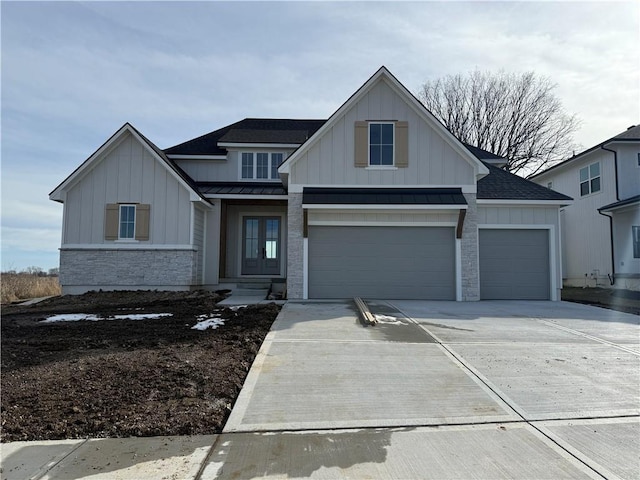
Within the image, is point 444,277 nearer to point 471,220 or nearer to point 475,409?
point 471,220

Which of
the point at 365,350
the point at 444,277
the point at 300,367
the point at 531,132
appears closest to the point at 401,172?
the point at 444,277

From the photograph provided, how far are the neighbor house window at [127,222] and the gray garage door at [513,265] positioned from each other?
37.5 feet

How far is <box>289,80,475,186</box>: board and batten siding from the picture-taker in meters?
13.2

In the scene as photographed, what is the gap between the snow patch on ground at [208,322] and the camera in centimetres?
838

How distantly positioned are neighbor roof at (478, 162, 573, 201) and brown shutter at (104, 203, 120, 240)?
1188cm

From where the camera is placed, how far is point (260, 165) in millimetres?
17469

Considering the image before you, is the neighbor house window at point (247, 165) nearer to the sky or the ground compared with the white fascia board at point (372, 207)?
nearer to the sky

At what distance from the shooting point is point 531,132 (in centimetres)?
2962

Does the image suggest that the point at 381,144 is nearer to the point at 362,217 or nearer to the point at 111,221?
the point at 362,217

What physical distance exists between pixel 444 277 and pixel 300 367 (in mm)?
8505

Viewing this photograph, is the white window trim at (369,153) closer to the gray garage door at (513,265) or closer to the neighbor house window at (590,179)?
the gray garage door at (513,265)

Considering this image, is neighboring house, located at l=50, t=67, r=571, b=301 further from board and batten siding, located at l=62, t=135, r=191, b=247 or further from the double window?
the double window

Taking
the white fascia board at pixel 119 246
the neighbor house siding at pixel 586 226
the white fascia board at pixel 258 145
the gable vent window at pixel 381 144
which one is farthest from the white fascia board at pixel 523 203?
the white fascia board at pixel 119 246

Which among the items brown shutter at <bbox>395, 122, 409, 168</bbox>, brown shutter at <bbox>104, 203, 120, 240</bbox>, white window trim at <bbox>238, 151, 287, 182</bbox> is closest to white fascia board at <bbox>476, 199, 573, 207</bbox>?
brown shutter at <bbox>395, 122, 409, 168</bbox>
